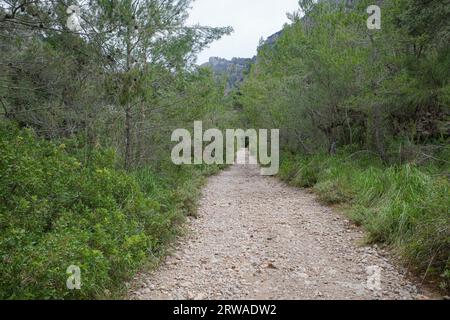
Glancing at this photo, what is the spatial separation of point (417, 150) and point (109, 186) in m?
7.38

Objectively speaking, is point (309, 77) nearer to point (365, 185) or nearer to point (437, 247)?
point (365, 185)

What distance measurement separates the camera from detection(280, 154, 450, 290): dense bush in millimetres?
3902

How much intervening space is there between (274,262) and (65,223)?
2.79 metres

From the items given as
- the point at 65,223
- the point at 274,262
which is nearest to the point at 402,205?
the point at 274,262

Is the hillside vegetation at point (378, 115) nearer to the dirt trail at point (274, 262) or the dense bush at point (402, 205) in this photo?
the dense bush at point (402, 205)

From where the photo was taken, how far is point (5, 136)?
477 cm

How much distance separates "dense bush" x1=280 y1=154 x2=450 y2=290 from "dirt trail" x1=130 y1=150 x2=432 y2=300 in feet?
0.99

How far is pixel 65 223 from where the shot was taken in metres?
3.67

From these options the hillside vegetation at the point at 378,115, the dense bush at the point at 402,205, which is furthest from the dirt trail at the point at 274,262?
the hillside vegetation at the point at 378,115

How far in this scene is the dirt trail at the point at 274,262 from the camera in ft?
12.2

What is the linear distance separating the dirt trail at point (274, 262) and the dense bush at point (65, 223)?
0.49 m

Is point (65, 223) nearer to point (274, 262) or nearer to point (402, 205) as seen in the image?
point (274, 262)

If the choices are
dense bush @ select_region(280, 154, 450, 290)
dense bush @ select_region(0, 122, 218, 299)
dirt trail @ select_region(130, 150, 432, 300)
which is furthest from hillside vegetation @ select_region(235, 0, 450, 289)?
dense bush @ select_region(0, 122, 218, 299)
